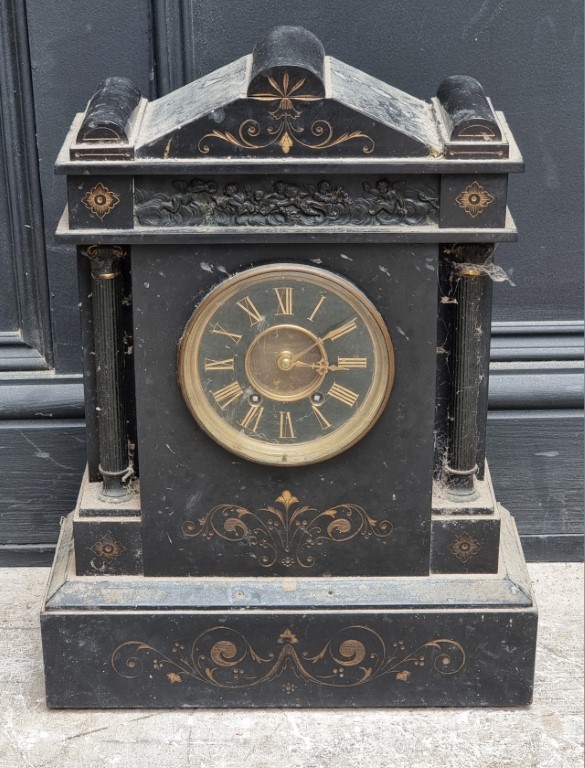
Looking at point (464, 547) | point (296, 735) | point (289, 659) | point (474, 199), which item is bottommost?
point (296, 735)

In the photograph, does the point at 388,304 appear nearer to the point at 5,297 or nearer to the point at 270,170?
the point at 270,170

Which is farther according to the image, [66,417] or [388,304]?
[66,417]

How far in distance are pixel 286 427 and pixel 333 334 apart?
0.22 metres

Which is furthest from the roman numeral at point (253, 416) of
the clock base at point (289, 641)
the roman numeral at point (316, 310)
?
the clock base at point (289, 641)

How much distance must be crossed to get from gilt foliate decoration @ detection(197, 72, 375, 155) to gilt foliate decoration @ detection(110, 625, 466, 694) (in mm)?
1002

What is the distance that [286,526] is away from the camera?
2.83m

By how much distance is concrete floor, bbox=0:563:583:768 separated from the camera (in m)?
2.74

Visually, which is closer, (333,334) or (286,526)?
(333,334)

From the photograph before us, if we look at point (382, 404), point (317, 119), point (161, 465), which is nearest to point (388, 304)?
point (382, 404)

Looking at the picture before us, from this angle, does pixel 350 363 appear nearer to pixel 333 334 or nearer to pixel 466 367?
pixel 333 334

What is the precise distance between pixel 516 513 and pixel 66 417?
46.1 inches

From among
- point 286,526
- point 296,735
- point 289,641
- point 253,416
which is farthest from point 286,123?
point 296,735

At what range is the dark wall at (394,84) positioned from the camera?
3123mm

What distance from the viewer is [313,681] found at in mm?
2881
